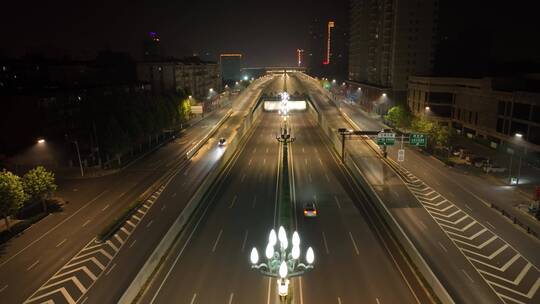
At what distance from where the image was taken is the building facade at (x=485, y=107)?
2611 inches

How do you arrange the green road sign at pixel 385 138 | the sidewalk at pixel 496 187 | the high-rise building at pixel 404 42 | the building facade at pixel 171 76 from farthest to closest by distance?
the building facade at pixel 171 76 → the high-rise building at pixel 404 42 → the green road sign at pixel 385 138 → the sidewalk at pixel 496 187

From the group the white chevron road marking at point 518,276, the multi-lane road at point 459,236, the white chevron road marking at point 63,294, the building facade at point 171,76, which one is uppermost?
the building facade at point 171,76

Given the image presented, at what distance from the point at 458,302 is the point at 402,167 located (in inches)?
1442

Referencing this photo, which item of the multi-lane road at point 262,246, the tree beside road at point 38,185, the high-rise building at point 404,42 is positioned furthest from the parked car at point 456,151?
the tree beside road at point 38,185

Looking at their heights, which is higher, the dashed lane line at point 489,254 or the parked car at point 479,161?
the parked car at point 479,161

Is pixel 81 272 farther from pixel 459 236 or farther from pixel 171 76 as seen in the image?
pixel 171 76

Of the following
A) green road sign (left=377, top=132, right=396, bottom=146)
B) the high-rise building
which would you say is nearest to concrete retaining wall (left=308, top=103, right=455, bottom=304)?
green road sign (left=377, top=132, right=396, bottom=146)

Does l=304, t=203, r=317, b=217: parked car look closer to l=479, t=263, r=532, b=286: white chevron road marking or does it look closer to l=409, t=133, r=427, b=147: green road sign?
l=479, t=263, r=532, b=286: white chevron road marking

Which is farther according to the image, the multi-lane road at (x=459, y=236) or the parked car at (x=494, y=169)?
the parked car at (x=494, y=169)

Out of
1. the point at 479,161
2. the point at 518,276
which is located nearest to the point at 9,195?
the point at 518,276

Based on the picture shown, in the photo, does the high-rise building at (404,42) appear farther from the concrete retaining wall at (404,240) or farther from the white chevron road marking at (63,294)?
the white chevron road marking at (63,294)

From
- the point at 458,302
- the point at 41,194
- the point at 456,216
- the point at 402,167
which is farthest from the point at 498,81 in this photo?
the point at 41,194

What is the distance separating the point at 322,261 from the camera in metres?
33.1

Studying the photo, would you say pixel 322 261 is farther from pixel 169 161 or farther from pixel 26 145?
pixel 26 145
